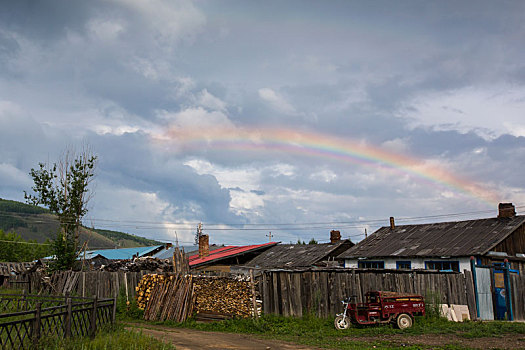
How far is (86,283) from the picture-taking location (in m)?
25.1

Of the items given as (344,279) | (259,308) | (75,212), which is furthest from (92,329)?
(75,212)

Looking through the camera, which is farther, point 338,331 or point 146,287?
point 146,287

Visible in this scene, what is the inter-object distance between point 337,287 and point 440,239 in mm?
13425

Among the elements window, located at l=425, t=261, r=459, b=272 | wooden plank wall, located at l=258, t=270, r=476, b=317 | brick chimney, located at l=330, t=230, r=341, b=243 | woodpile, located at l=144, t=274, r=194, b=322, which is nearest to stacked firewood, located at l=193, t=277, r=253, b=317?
woodpile, located at l=144, t=274, r=194, b=322

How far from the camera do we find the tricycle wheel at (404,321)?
16.1 metres

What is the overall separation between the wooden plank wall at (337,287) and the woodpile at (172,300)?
10.9 feet

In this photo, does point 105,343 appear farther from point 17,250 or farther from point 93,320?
point 17,250

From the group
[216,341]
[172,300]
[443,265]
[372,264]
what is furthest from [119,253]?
[216,341]

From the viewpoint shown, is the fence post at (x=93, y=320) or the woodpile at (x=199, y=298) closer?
the fence post at (x=93, y=320)

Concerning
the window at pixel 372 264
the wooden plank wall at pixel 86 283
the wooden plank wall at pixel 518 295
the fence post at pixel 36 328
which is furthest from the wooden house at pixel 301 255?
the fence post at pixel 36 328

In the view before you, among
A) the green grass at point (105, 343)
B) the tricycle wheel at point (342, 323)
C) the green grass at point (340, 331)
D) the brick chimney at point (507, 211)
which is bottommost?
the green grass at point (340, 331)

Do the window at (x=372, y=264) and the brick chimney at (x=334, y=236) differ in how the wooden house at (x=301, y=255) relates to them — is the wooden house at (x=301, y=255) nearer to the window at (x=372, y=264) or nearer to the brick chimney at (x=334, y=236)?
the brick chimney at (x=334, y=236)

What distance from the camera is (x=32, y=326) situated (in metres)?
9.03

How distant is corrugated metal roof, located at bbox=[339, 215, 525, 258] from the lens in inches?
1030
